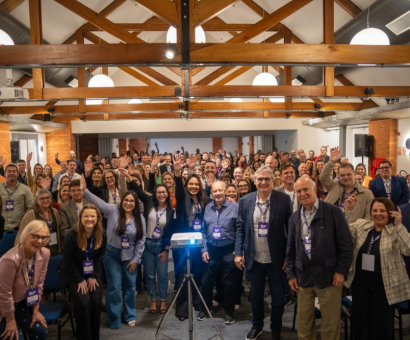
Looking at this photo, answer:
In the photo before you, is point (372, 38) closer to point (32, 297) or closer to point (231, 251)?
point (231, 251)

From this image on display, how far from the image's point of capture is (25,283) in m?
2.50

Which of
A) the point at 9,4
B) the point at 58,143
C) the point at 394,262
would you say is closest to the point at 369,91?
the point at 394,262

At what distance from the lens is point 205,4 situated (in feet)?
12.0

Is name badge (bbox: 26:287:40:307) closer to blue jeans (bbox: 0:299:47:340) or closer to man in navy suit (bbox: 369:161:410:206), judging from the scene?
blue jeans (bbox: 0:299:47:340)

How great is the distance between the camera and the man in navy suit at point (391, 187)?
4652 millimetres

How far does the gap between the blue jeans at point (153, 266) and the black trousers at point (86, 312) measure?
73 centimetres

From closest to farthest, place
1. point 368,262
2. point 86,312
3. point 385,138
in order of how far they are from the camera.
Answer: point 368,262 → point 86,312 → point 385,138

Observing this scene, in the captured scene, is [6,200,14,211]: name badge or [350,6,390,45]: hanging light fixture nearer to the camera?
[350,6,390,45]: hanging light fixture

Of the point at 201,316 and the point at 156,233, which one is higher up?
the point at 156,233

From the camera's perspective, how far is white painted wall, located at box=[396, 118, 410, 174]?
8234 mm

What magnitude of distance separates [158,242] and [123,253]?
429 mm

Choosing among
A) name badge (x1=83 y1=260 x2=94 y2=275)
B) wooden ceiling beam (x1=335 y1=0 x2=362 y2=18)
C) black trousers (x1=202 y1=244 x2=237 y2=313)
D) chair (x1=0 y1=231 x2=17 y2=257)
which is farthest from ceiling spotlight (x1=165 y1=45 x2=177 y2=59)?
wooden ceiling beam (x1=335 y1=0 x2=362 y2=18)

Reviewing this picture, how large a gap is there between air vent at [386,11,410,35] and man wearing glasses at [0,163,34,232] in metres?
5.92

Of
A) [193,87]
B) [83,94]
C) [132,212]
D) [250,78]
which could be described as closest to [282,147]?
[250,78]
